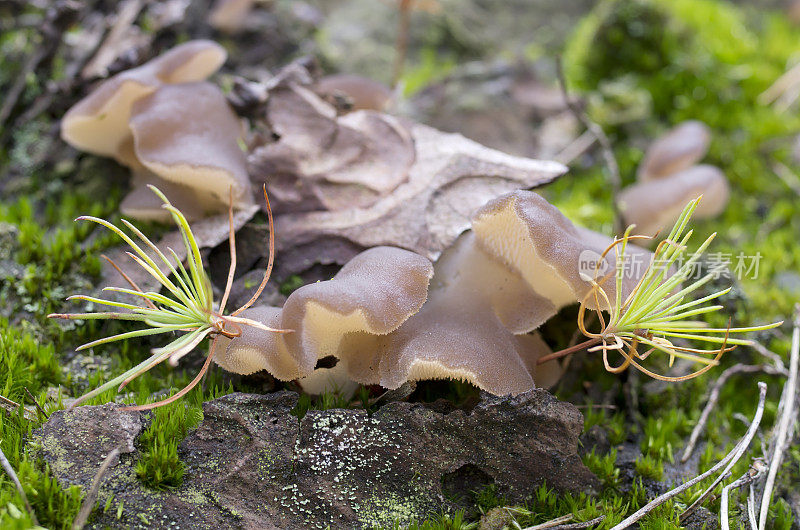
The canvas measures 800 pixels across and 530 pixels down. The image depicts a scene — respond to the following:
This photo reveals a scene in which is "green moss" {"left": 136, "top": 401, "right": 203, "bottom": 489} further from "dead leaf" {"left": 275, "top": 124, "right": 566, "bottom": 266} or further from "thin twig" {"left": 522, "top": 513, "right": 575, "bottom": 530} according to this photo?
"thin twig" {"left": 522, "top": 513, "right": 575, "bottom": 530}

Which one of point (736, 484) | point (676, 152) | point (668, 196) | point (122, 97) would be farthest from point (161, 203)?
point (676, 152)

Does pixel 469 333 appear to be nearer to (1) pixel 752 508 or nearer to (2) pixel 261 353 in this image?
(2) pixel 261 353

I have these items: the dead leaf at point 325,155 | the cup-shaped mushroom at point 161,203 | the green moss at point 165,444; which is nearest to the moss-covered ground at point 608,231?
the green moss at point 165,444

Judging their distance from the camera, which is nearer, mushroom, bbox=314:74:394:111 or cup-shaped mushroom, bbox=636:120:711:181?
mushroom, bbox=314:74:394:111

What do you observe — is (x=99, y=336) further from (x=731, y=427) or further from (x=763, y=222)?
(x=763, y=222)

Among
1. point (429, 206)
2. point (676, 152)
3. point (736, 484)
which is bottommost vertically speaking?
point (736, 484)

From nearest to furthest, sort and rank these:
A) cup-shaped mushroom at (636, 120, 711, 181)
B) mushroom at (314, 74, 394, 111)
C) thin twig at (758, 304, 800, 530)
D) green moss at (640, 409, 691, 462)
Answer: thin twig at (758, 304, 800, 530), green moss at (640, 409, 691, 462), mushroom at (314, 74, 394, 111), cup-shaped mushroom at (636, 120, 711, 181)

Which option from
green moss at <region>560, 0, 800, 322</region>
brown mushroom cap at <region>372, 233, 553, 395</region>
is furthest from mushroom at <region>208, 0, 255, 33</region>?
brown mushroom cap at <region>372, 233, 553, 395</region>
